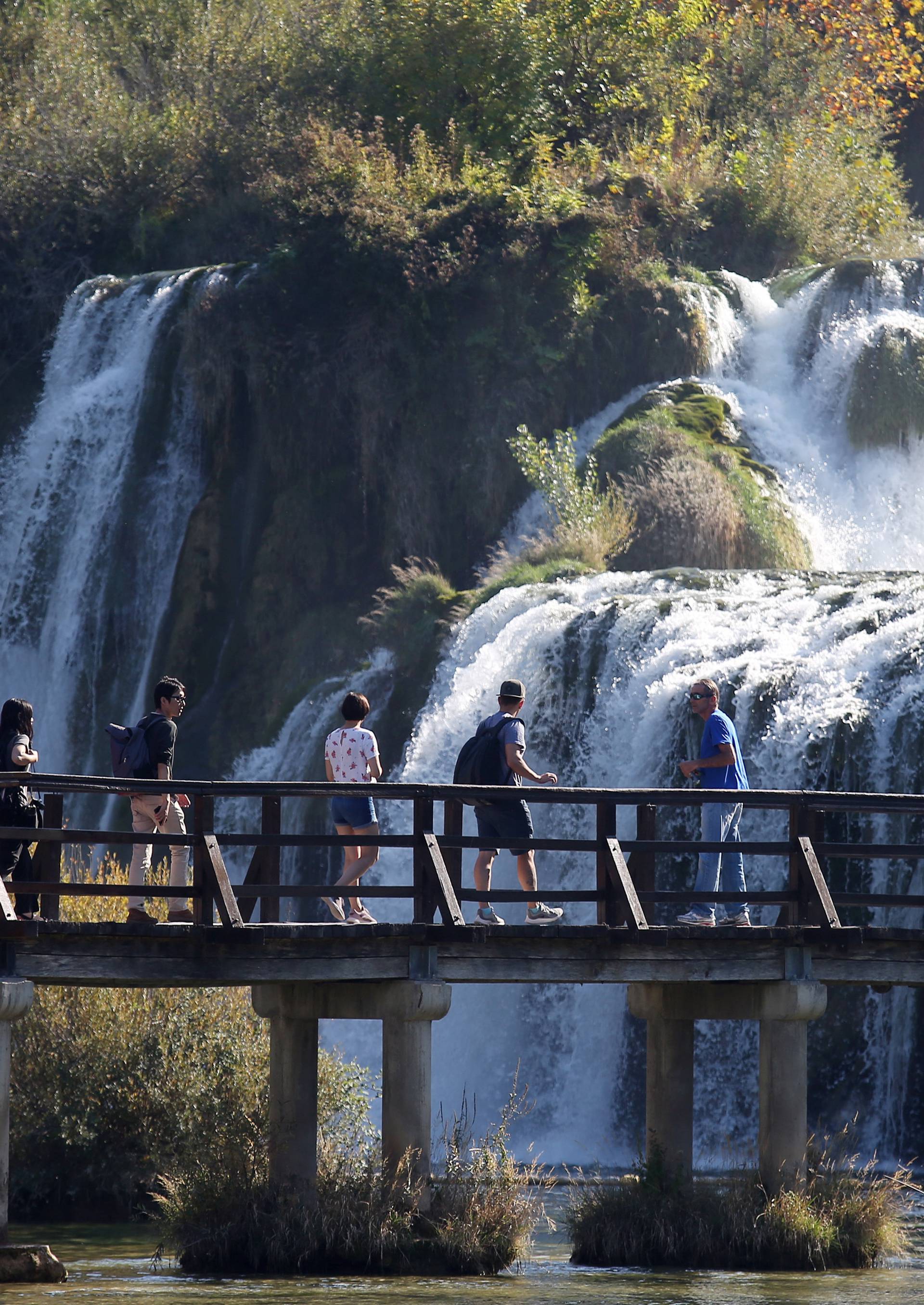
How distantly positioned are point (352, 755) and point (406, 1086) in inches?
91.1

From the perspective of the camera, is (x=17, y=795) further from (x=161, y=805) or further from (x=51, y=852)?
(x=161, y=805)

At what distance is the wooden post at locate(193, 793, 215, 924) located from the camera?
1434cm

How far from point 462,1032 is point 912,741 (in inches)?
232

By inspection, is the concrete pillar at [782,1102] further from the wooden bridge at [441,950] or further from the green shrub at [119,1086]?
the green shrub at [119,1086]

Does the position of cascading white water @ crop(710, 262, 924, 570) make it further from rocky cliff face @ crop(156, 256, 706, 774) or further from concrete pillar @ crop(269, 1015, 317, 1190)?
concrete pillar @ crop(269, 1015, 317, 1190)

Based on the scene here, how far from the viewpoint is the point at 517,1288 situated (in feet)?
45.1

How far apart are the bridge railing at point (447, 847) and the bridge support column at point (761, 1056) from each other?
0.60 metres

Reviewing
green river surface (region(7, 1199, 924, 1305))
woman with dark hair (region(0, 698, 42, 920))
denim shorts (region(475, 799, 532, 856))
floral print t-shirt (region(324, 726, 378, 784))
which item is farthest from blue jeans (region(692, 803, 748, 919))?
woman with dark hair (region(0, 698, 42, 920))

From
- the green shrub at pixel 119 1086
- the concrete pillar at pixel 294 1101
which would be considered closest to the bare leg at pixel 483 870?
the concrete pillar at pixel 294 1101

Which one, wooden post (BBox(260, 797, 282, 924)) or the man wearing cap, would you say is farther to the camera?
the man wearing cap

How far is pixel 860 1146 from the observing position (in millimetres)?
21938

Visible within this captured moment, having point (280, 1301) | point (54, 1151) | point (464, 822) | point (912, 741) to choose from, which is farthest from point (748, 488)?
point (280, 1301)

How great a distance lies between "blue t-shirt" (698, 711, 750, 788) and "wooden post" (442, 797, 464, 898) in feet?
5.45

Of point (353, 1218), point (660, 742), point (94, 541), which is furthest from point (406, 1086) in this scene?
point (94, 541)
